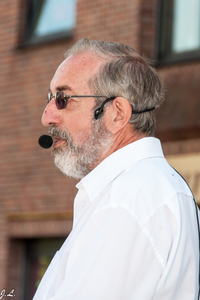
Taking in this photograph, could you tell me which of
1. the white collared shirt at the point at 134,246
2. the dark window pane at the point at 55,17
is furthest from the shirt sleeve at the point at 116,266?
the dark window pane at the point at 55,17

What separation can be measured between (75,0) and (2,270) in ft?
10.8

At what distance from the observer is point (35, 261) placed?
6.07 meters

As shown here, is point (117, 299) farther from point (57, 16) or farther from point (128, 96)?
point (57, 16)

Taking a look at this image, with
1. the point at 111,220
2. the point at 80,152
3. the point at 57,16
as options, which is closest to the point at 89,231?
the point at 111,220

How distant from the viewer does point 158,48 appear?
18.0 feet

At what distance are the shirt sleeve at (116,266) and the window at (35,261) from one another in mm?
4617

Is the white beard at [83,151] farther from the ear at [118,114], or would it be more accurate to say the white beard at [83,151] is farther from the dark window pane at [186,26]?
the dark window pane at [186,26]

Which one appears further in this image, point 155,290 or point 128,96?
point 128,96

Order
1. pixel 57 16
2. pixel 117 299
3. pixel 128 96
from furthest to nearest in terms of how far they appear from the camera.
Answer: pixel 57 16 < pixel 128 96 < pixel 117 299

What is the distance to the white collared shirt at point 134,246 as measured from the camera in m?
1.37

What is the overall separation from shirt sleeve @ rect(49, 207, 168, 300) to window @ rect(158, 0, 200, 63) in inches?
158

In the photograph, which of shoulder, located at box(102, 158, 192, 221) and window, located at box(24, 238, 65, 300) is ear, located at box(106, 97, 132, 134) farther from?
window, located at box(24, 238, 65, 300)

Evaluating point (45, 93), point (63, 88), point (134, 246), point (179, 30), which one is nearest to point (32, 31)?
point (45, 93)

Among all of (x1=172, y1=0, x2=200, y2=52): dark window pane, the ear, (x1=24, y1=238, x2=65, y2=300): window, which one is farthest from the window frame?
the ear
